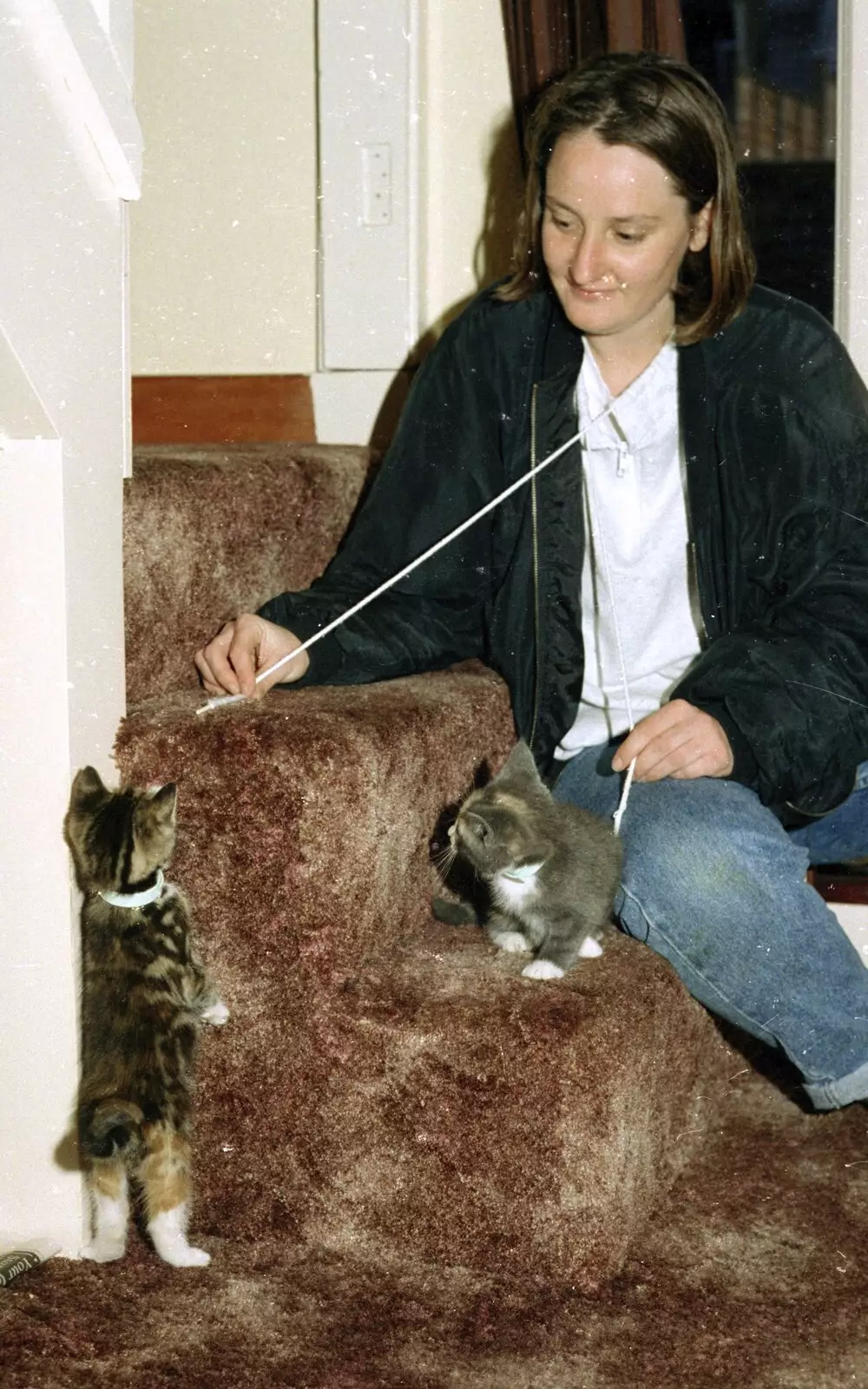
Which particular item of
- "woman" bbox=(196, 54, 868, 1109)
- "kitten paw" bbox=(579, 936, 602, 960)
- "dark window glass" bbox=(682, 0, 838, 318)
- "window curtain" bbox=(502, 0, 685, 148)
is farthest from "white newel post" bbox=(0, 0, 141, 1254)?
"dark window glass" bbox=(682, 0, 838, 318)

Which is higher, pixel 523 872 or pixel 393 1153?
pixel 523 872

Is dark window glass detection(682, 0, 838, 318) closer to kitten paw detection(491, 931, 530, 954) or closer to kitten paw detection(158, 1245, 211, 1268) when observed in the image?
kitten paw detection(491, 931, 530, 954)

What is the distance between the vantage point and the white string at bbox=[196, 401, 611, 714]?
1.61 meters

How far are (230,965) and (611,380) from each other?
2.68 feet

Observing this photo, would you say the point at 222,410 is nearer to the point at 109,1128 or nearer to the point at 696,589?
the point at 696,589

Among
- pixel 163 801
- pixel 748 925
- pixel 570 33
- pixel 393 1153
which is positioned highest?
pixel 570 33

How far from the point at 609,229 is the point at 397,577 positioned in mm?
444

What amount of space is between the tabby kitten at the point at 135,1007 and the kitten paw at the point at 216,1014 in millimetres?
37

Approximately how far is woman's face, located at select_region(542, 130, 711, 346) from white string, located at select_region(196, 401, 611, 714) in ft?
0.42

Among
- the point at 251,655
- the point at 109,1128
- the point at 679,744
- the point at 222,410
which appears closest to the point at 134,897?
the point at 109,1128

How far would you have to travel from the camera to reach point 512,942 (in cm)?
159

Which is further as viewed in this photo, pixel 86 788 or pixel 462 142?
pixel 462 142

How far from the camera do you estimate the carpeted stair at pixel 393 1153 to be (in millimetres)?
1356

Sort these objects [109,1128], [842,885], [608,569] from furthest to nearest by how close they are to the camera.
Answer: [842,885], [608,569], [109,1128]
